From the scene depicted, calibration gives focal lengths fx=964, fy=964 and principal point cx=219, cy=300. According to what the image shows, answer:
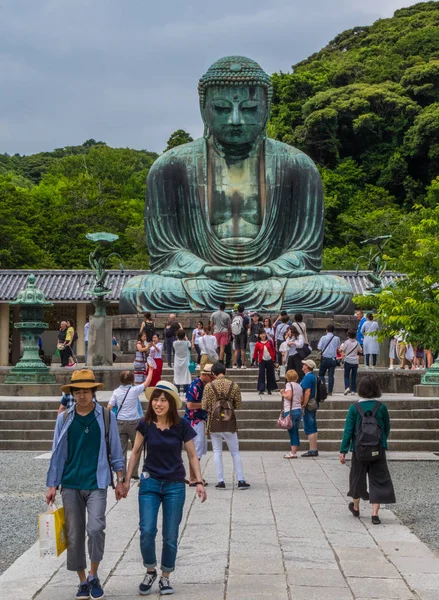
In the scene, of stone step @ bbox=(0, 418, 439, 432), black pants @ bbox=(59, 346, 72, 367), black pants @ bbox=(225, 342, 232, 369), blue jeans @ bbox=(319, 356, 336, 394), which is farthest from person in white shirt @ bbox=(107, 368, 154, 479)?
black pants @ bbox=(59, 346, 72, 367)

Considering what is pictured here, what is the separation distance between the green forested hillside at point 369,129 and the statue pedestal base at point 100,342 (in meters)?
20.8

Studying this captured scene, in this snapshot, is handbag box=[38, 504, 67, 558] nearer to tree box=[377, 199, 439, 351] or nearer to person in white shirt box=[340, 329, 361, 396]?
tree box=[377, 199, 439, 351]

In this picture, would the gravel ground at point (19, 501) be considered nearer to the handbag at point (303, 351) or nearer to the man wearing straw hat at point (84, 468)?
the man wearing straw hat at point (84, 468)

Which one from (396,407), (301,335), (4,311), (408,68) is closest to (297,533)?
(396,407)

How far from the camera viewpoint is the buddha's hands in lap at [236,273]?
1930 cm

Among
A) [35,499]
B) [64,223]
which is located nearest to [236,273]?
[35,499]

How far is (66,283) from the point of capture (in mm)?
31375

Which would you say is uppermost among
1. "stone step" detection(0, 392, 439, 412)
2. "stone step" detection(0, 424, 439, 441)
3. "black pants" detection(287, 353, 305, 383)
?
"black pants" detection(287, 353, 305, 383)

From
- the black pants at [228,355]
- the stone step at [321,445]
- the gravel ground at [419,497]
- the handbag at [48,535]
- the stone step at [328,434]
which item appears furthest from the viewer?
the black pants at [228,355]

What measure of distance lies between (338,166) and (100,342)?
95.4ft

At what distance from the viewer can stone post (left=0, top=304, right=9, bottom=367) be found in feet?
100

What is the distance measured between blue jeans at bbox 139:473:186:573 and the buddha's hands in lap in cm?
1383

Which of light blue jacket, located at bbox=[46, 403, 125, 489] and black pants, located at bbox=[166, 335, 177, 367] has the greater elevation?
black pants, located at bbox=[166, 335, 177, 367]

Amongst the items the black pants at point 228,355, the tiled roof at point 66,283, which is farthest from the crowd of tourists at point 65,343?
the tiled roof at point 66,283
